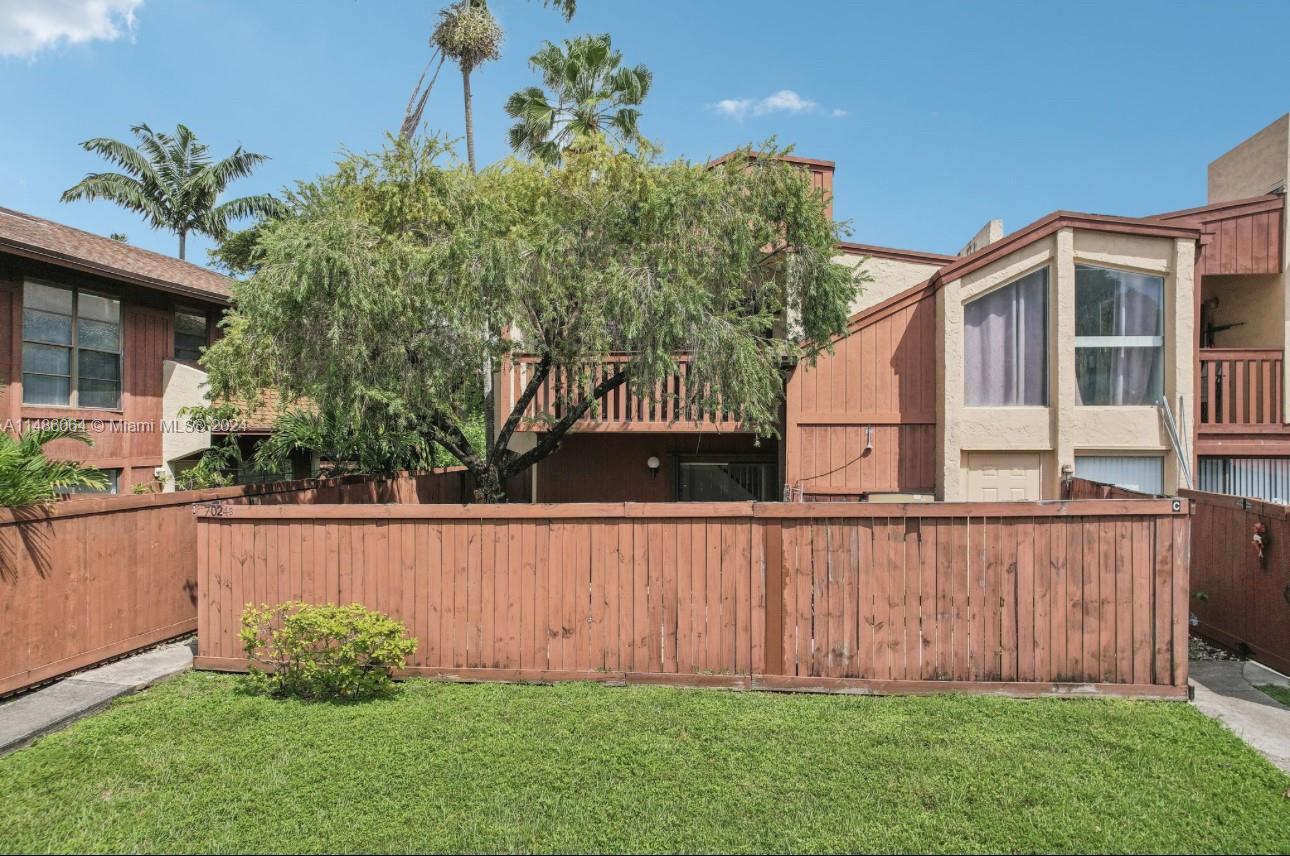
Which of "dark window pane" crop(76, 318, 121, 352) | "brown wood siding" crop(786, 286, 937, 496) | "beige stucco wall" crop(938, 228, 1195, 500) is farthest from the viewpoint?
"dark window pane" crop(76, 318, 121, 352)

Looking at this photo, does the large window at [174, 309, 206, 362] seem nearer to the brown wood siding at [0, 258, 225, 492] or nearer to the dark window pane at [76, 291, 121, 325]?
the brown wood siding at [0, 258, 225, 492]

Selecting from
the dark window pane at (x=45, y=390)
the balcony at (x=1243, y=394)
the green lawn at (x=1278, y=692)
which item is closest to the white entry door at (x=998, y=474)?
the balcony at (x=1243, y=394)

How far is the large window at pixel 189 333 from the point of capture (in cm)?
1354

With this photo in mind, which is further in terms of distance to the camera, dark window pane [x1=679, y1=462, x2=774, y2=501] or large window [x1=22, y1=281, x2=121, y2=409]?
dark window pane [x1=679, y1=462, x2=774, y2=501]

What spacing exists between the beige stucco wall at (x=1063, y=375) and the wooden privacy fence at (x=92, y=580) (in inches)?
357

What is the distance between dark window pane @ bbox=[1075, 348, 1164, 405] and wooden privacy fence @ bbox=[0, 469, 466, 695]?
1072 centimetres

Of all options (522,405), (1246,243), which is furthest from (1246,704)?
(1246,243)

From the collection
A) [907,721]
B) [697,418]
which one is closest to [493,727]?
[907,721]

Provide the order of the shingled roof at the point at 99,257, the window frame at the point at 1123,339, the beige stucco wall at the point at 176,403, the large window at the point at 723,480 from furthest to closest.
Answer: the beige stucco wall at the point at 176,403, the large window at the point at 723,480, the shingled roof at the point at 99,257, the window frame at the point at 1123,339

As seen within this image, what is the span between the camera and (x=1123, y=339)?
366 inches

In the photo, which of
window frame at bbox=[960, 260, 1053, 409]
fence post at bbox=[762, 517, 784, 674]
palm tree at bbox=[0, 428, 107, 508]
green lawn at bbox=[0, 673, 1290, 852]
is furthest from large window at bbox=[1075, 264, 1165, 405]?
palm tree at bbox=[0, 428, 107, 508]

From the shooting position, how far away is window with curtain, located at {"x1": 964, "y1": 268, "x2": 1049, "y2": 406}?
31.0 feet

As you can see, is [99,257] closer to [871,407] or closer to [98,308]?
[98,308]

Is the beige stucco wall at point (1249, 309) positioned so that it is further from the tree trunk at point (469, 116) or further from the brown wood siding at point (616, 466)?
the tree trunk at point (469, 116)
